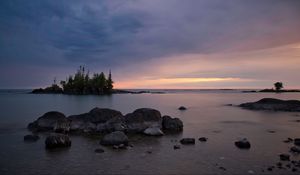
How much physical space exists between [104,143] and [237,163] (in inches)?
451

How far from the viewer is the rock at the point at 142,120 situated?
3105 centimetres

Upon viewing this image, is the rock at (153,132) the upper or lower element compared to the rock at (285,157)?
upper

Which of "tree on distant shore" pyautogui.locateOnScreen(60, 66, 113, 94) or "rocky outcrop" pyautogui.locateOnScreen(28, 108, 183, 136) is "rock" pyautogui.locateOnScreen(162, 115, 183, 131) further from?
"tree on distant shore" pyautogui.locateOnScreen(60, 66, 113, 94)

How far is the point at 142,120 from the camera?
31906 mm

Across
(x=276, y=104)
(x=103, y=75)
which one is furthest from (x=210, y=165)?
(x=103, y=75)

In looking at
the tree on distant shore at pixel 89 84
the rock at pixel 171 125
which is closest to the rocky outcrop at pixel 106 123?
the rock at pixel 171 125

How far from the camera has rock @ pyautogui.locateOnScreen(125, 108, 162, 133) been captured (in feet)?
102

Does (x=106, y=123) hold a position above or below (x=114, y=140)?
above

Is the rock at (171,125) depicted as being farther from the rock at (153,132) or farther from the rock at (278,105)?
the rock at (278,105)

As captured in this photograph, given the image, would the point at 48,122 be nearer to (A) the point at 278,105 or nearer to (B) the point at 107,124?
(B) the point at 107,124

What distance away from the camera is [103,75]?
582ft

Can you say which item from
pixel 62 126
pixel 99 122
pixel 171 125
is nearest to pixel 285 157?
pixel 171 125

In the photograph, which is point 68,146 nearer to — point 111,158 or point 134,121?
point 111,158

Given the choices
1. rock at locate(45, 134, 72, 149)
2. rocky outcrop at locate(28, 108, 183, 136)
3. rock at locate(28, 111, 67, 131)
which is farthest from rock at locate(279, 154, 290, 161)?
rock at locate(28, 111, 67, 131)
